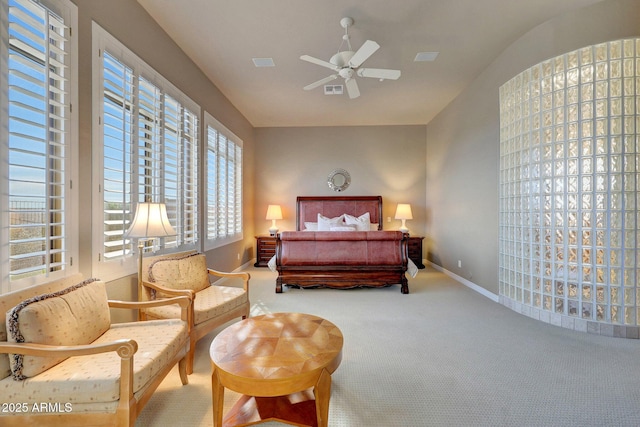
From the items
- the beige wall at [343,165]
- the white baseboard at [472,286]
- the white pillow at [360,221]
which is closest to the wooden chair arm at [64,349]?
the white baseboard at [472,286]

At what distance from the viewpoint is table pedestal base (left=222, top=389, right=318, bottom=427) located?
1540 millimetres

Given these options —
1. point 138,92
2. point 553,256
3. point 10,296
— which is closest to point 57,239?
point 10,296

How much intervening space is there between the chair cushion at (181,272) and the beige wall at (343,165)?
392cm

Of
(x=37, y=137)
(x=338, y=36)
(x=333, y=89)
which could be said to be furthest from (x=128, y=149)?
(x=333, y=89)

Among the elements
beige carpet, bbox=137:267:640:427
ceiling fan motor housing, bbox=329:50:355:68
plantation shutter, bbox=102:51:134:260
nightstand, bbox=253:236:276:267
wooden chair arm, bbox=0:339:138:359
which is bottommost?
beige carpet, bbox=137:267:640:427

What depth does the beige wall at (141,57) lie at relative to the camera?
6.66ft

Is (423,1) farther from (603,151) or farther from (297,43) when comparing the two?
(603,151)

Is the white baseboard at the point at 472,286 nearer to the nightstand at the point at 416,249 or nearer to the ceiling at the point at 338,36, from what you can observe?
the nightstand at the point at 416,249

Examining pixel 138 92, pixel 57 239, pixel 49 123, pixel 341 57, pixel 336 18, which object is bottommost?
pixel 57 239

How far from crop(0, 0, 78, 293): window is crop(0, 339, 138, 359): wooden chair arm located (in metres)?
0.49

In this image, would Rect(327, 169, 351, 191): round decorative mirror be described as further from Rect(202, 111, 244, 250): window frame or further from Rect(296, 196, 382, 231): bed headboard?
Rect(202, 111, 244, 250): window frame

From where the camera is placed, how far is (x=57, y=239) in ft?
6.08

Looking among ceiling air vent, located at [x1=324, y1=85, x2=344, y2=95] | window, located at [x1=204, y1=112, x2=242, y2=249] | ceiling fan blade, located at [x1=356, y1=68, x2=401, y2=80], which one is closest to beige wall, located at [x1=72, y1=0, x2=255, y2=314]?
window, located at [x1=204, y1=112, x2=242, y2=249]

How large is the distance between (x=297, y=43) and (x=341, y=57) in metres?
0.79
